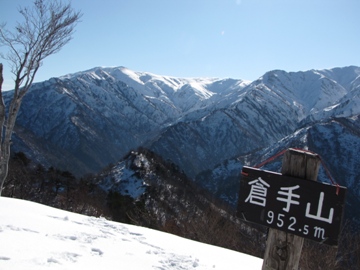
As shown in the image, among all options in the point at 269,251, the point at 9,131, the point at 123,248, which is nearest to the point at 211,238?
the point at 9,131

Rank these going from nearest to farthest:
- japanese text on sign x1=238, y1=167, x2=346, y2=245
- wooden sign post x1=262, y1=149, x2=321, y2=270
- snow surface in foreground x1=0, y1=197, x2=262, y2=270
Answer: japanese text on sign x1=238, y1=167, x2=346, y2=245 → wooden sign post x1=262, y1=149, x2=321, y2=270 → snow surface in foreground x1=0, y1=197, x2=262, y2=270

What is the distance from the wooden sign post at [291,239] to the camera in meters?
3.87

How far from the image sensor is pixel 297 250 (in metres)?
3.88

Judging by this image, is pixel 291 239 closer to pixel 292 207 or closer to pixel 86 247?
pixel 292 207

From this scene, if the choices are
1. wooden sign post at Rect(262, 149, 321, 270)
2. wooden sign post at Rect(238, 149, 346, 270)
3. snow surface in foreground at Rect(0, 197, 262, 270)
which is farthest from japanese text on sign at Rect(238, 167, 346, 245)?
snow surface in foreground at Rect(0, 197, 262, 270)

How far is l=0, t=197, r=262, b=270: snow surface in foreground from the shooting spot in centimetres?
521

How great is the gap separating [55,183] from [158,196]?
38.4 meters

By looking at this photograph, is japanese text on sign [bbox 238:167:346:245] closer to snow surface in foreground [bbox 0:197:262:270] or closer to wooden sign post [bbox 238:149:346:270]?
wooden sign post [bbox 238:149:346:270]

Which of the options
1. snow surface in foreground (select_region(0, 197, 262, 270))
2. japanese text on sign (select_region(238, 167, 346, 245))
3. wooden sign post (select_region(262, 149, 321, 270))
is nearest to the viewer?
japanese text on sign (select_region(238, 167, 346, 245))

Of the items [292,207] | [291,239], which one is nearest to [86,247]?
[291,239]

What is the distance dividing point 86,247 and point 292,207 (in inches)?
175

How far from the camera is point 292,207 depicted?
387cm

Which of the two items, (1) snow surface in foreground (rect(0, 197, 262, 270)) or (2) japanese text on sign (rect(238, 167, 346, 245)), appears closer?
(2) japanese text on sign (rect(238, 167, 346, 245))

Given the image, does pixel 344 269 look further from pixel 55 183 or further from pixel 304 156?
pixel 55 183
